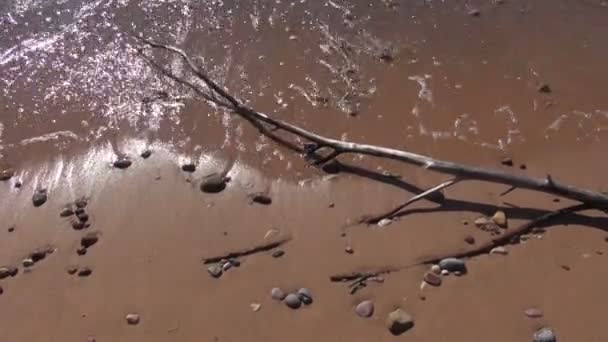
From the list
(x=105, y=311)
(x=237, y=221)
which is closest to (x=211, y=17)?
(x=237, y=221)

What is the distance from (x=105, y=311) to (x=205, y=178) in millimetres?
1111

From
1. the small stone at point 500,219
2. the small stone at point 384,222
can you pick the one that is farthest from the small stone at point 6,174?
the small stone at point 500,219

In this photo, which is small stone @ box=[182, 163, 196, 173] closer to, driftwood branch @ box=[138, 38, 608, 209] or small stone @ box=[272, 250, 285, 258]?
driftwood branch @ box=[138, 38, 608, 209]

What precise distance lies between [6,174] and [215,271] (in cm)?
183

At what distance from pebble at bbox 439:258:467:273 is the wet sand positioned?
5cm

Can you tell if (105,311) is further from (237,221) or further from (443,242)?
(443,242)

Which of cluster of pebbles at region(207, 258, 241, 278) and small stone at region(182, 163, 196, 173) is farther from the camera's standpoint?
small stone at region(182, 163, 196, 173)

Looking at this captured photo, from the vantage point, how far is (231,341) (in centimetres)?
350

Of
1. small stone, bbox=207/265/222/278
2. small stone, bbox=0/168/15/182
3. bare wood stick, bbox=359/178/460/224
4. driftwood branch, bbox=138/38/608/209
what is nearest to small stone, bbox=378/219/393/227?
bare wood stick, bbox=359/178/460/224

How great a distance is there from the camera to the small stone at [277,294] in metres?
3.69

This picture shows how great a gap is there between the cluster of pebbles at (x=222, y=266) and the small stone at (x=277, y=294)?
0.93 ft

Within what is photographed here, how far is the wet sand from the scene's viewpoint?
3635mm

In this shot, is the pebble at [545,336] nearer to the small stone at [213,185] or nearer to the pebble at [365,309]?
the pebble at [365,309]

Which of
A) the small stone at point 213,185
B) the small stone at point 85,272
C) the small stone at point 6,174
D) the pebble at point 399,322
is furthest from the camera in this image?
the small stone at point 6,174
